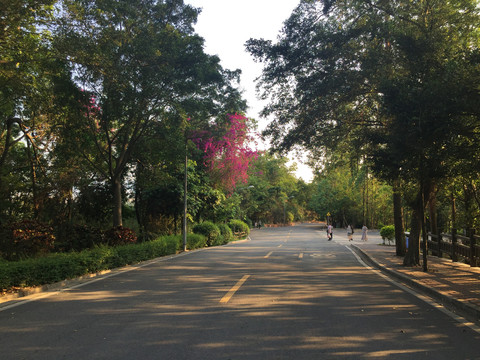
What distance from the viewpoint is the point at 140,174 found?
2084 centimetres

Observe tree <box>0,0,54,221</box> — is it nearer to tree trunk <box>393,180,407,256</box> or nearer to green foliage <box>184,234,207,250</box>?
green foliage <box>184,234,207,250</box>

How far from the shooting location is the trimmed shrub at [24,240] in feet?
41.3

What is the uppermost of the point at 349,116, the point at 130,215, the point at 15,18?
the point at 15,18

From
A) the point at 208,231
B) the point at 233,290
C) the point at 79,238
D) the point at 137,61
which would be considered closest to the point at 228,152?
the point at 208,231

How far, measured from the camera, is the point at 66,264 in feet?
32.7

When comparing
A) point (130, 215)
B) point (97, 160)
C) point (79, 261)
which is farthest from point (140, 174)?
point (79, 261)

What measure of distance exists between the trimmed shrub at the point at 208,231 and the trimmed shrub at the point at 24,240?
14.5 meters

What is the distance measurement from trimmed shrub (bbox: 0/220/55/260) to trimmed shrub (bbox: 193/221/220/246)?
14544 mm

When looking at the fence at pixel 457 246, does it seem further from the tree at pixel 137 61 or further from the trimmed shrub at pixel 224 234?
the trimmed shrub at pixel 224 234

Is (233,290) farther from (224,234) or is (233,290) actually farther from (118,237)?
(224,234)

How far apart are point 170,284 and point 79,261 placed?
2.97 metres

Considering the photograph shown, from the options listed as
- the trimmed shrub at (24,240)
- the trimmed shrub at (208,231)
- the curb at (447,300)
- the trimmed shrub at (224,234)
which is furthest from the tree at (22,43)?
the trimmed shrub at (224,234)

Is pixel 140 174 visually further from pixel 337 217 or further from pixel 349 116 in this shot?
pixel 337 217

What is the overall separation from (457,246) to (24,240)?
1559cm
